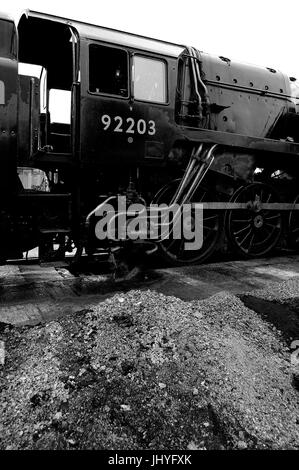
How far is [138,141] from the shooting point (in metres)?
4.95

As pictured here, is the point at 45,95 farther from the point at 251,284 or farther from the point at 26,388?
the point at 26,388

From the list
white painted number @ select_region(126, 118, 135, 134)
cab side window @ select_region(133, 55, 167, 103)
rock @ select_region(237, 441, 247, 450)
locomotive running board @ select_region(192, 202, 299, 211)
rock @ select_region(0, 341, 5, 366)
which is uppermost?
cab side window @ select_region(133, 55, 167, 103)

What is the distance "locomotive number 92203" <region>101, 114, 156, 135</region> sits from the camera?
470cm

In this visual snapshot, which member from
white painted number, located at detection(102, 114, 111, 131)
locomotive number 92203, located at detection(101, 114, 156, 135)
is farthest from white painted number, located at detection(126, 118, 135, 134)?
white painted number, located at detection(102, 114, 111, 131)

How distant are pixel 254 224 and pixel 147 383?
4.41 meters

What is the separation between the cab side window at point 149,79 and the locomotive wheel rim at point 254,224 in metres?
2.10

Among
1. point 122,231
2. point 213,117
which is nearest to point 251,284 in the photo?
point 122,231

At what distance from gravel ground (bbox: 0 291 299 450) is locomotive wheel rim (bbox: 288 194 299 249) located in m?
3.76

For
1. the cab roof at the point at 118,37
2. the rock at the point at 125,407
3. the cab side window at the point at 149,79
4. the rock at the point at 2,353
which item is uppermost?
the cab roof at the point at 118,37

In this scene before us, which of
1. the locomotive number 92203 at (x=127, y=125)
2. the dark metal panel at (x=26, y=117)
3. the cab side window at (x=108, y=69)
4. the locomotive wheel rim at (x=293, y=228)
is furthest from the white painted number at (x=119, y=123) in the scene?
the locomotive wheel rim at (x=293, y=228)

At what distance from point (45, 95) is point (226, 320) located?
4.61 m

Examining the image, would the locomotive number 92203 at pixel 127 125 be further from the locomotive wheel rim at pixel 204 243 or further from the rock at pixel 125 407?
the rock at pixel 125 407

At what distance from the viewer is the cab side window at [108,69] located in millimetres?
4848

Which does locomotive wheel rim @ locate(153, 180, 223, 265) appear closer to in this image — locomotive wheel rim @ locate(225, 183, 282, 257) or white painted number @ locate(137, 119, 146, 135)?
locomotive wheel rim @ locate(225, 183, 282, 257)
